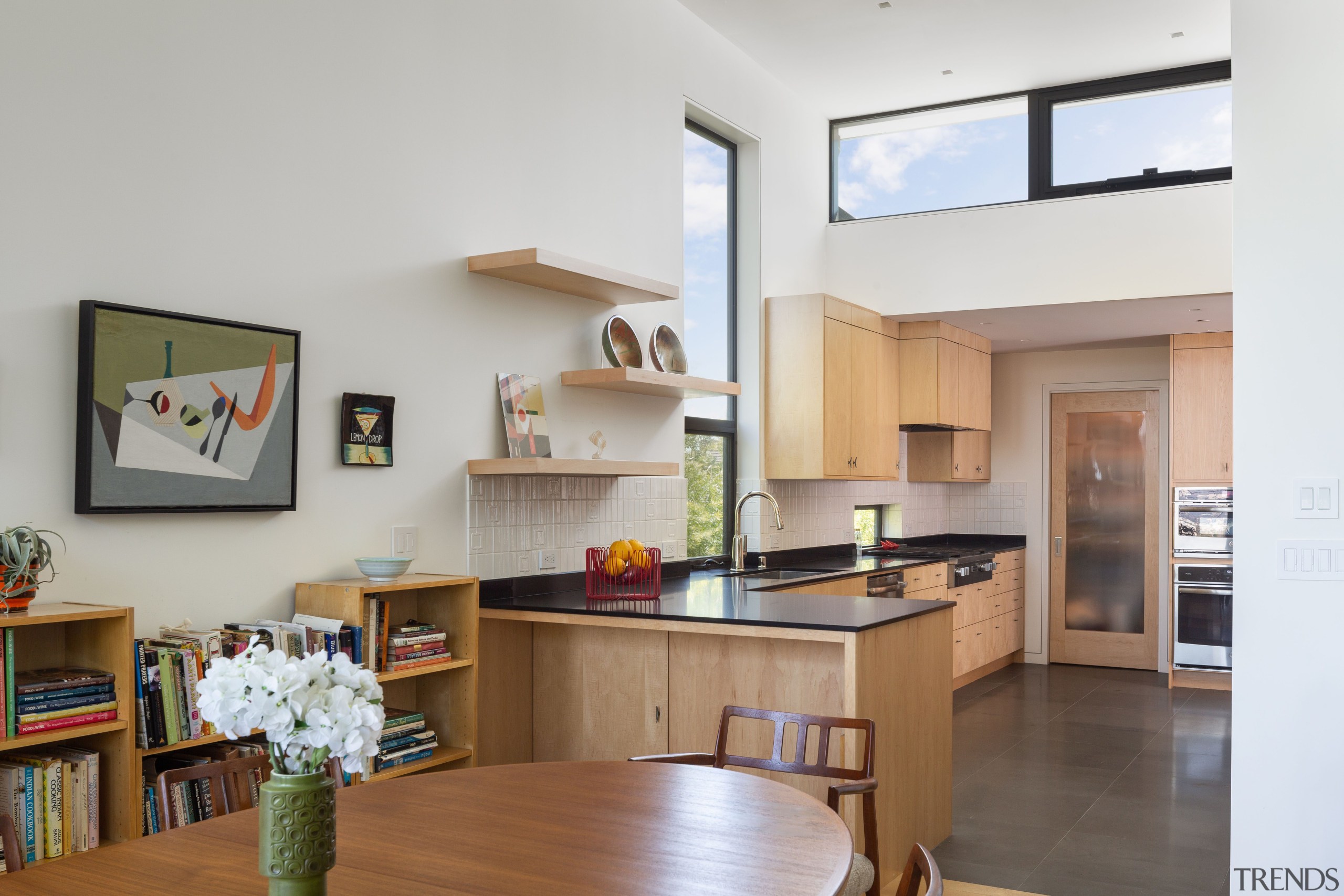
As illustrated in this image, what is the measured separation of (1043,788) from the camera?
4801 millimetres

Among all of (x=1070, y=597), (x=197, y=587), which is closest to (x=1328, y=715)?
(x=197, y=587)

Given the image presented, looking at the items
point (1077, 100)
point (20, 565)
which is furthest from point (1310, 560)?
point (1077, 100)

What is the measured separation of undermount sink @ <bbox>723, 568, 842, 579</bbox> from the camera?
5410mm

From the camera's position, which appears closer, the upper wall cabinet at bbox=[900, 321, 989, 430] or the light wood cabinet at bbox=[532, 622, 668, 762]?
the light wood cabinet at bbox=[532, 622, 668, 762]

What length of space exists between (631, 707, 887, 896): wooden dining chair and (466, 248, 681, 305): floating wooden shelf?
1.94 m

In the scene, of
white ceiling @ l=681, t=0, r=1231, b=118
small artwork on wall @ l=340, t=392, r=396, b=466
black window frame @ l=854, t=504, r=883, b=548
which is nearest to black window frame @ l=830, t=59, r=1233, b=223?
white ceiling @ l=681, t=0, r=1231, b=118

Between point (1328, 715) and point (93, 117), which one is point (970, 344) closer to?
point (1328, 715)

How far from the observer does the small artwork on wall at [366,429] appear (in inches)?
141

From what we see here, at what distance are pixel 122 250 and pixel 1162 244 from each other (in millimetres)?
5151

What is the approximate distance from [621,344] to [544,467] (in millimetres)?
1034

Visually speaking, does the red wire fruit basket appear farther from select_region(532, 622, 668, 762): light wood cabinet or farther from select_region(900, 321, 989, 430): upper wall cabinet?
select_region(900, 321, 989, 430): upper wall cabinet

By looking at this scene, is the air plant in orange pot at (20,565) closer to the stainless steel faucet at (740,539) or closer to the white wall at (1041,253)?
the stainless steel faucet at (740,539)

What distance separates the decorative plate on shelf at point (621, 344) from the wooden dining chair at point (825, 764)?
7.42 ft

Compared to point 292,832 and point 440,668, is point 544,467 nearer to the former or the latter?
point 440,668
